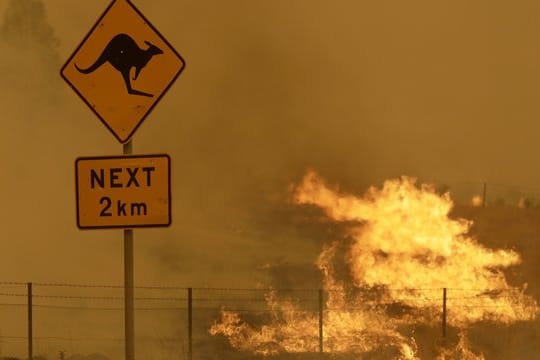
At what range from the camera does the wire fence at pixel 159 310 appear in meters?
11.9

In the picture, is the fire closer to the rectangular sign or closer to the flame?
the flame

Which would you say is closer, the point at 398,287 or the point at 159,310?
the point at 398,287

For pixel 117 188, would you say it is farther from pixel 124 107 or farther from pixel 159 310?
pixel 159 310

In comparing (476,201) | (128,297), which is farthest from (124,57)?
(476,201)

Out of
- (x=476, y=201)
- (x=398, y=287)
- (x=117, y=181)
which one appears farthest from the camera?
(x=476, y=201)

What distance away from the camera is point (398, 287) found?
12.5m

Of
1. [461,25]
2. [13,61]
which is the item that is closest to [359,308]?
[461,25]

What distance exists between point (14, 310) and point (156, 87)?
9304 mm

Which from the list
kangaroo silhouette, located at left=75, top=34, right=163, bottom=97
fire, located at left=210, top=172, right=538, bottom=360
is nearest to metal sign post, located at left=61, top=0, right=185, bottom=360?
kangaroo silhouette, located at left=75, top=34, right=163, bottom=97

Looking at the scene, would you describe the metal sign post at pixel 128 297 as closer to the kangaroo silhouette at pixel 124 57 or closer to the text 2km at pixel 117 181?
the text 2km at pixel 117 181

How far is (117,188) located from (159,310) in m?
8.11

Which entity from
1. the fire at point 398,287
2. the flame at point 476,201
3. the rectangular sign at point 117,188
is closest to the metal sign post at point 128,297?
the rectangular sign at point 117,188

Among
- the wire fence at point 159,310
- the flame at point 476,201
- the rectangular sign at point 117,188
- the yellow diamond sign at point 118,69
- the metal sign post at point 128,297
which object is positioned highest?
the yellow diamond sign at point 118,69

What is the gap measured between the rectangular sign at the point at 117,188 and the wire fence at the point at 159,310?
598 centimetres
